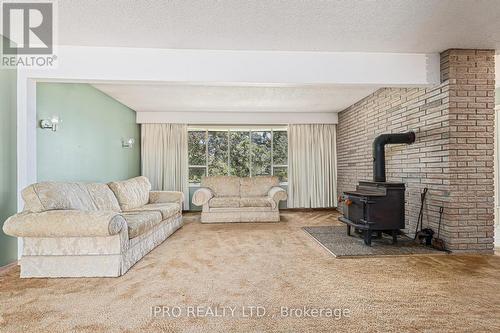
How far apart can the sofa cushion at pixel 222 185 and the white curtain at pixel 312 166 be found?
4.96 feet

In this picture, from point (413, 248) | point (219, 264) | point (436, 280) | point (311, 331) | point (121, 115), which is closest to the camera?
point (311, 331)

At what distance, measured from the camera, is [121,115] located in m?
5.66

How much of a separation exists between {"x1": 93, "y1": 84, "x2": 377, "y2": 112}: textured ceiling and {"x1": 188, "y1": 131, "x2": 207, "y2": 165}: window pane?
786 millimetres

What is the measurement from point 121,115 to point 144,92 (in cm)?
105

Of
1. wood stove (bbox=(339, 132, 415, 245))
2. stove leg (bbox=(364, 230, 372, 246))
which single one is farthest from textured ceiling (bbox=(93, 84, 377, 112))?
stove leg (bbox=(364, 230, 372, 246))

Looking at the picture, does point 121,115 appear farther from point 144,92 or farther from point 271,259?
point 271,259

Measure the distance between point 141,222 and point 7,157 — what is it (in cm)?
149

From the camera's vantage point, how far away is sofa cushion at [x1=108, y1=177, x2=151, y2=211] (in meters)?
4.22

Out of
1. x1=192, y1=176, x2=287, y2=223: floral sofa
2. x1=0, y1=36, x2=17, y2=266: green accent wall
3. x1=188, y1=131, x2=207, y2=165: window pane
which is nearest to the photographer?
x1=0, y1=36, x2=17, y2=266: green accent wall

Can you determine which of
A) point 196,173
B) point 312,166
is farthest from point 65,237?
point 312,166

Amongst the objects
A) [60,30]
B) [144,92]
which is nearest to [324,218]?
[144,92]

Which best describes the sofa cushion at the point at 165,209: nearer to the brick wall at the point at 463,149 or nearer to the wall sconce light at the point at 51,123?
the wall sconce light at the point at 51,123

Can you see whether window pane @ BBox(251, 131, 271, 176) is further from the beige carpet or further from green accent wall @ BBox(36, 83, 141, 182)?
the beige carpet

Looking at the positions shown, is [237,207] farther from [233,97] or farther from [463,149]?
[463,149]
